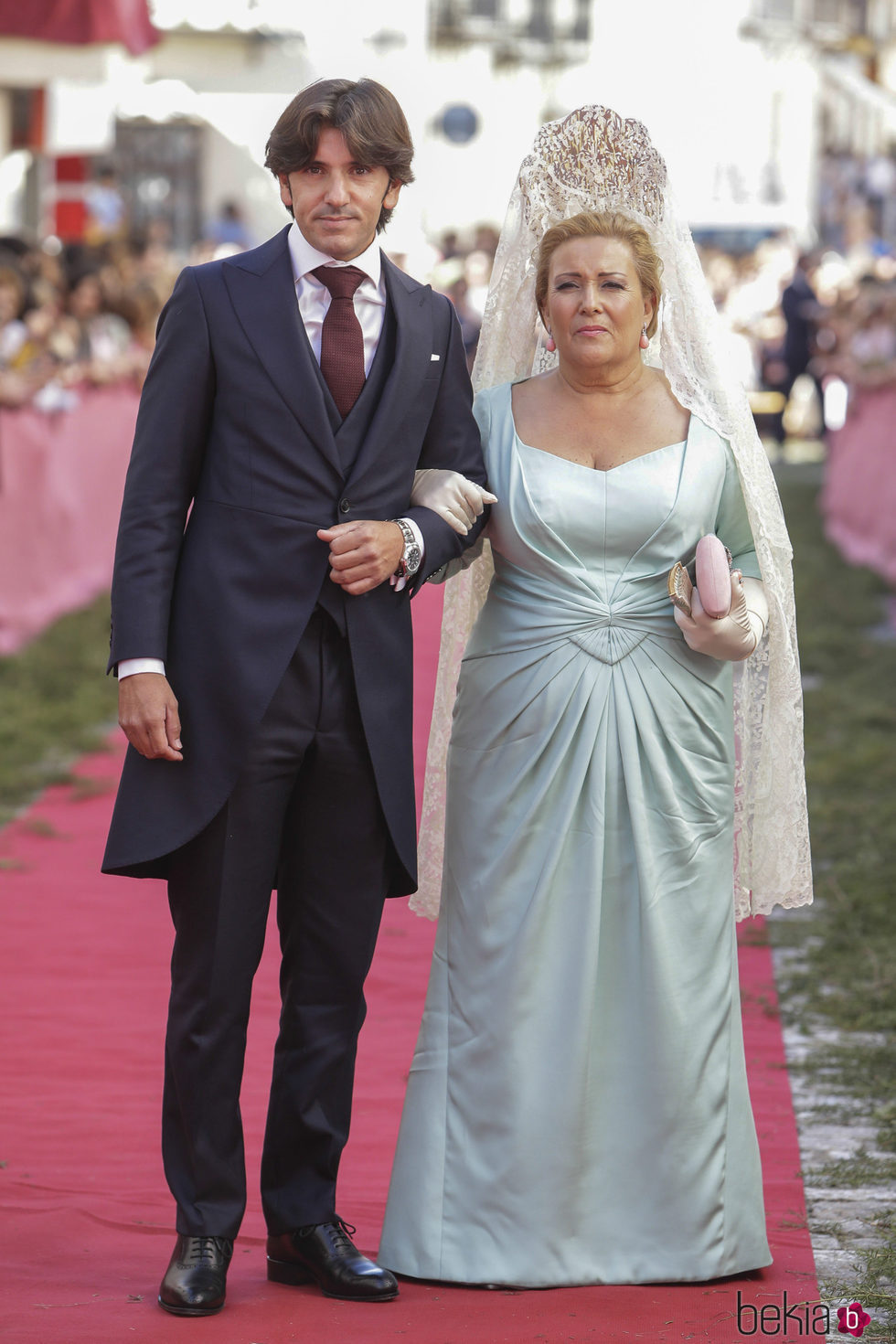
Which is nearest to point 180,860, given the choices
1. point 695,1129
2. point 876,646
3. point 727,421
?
point 695,1129

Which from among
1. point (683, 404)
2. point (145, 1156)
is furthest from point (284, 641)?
point (145, 1156)

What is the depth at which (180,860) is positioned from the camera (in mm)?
→ 3264

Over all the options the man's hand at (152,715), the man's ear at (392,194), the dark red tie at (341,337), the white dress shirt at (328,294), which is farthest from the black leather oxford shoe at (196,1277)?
the man's ear at (392,194)

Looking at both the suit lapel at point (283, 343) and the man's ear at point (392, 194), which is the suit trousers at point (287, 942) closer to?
the suit lapel at point (283, 343)

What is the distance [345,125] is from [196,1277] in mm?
1857

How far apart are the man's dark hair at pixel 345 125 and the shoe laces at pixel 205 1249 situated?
5.70ft

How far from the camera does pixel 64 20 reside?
525 inches

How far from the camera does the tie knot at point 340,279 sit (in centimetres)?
325

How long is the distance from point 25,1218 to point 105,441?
8659 mm

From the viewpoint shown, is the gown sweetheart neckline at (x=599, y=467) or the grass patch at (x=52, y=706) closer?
the gown sweetheart neckline at (x=599, y=467)

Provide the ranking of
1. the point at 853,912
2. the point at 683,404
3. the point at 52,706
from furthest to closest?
the point at 52,706, the point at 853,912, the point at 683,404

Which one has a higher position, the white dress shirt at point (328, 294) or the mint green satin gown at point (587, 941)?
the white dress shirt at point (328, 294)

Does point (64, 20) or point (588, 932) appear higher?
point (64, 20)

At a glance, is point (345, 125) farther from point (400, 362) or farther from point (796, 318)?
point (796, 318)
